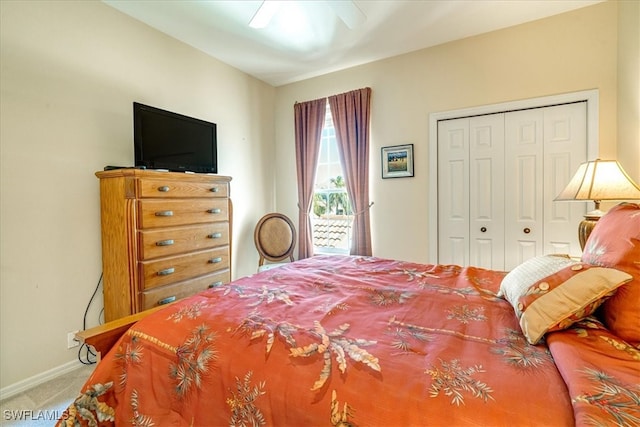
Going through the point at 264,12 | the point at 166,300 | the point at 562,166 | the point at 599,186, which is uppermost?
the point at 264,12

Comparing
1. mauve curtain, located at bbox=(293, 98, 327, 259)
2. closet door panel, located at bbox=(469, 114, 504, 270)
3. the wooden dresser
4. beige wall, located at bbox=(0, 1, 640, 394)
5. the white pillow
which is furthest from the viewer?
mauve curtain, located at bbox=(293, 98, 327, 259)

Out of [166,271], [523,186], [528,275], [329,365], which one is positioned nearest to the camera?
[329,365]

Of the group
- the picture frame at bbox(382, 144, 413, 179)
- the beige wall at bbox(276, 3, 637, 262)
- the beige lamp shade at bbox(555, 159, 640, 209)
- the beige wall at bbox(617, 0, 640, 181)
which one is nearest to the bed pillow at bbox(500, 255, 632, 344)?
the beige lamp shade at bbox(555, 159, 640, 209)

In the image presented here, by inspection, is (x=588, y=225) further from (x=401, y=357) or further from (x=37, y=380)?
(x=37, y=380)

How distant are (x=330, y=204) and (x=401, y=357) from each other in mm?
3138

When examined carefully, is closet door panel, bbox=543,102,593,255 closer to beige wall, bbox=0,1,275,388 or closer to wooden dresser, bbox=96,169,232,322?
wooden dresser, bbox=96,169,232,322

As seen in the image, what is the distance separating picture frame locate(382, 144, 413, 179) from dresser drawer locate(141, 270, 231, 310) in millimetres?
2057

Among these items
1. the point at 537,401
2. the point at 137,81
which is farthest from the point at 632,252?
the point at 137,81

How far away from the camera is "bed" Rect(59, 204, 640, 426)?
697 mm

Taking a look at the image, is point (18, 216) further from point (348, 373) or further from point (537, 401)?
point (537, 401)

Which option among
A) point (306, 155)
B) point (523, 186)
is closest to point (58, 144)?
point (306, 155)

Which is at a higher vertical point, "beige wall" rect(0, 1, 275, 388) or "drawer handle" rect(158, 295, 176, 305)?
"beige wall" rect(0, 1, 275, 388)

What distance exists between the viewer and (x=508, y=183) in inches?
112

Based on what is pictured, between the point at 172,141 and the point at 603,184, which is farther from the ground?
the point at 172,141
